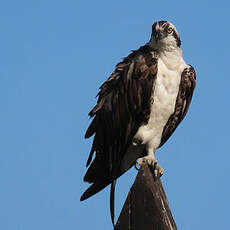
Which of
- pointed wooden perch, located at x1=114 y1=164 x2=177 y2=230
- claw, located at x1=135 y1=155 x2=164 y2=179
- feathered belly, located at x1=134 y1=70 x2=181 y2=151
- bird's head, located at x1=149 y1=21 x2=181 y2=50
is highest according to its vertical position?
bird's head, located at x1=149 y1=21 x2=181 y2=50

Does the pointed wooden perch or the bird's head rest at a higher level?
the bird's head

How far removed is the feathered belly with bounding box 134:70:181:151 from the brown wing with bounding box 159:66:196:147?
4.8 inches

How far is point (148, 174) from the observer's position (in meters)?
4.54

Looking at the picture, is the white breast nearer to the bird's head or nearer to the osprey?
the osprey

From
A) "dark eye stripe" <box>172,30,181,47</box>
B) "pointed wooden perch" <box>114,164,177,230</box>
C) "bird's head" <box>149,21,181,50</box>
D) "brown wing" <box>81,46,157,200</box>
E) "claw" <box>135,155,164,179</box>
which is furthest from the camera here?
"dark eye stripe" <box>172,30,181,47</box>

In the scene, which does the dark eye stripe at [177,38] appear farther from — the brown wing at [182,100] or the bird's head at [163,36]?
the brown wing at [182,100]

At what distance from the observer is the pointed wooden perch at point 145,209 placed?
4176 millimetres

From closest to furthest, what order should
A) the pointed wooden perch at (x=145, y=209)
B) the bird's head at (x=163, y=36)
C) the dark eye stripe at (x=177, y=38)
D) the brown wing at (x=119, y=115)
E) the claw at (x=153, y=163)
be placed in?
the pointed wooden perch at (x=145, y=209)
the claw at (x=153, y=163)
the brown wing at (x=119, y=115)
the bird's head at (x=163, y=36)
the dark eye stripe at (x=177, y=38)

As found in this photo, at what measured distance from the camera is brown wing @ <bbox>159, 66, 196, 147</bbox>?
250 inches

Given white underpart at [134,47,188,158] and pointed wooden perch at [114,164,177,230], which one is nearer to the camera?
pointed wooden perch at [114,164,177,230]

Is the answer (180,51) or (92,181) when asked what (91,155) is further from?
(180,51)

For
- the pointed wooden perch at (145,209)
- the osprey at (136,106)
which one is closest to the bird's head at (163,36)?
the osprey at (136,106)

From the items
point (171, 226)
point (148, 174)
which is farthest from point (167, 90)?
point (171, 226)

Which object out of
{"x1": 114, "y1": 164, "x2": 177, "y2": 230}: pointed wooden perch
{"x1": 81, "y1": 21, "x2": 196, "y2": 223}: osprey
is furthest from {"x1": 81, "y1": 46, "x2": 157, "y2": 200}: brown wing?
{"x1": 114, "y1": 164, "x2": 177, "y2": 230}: pointed wooden perch
